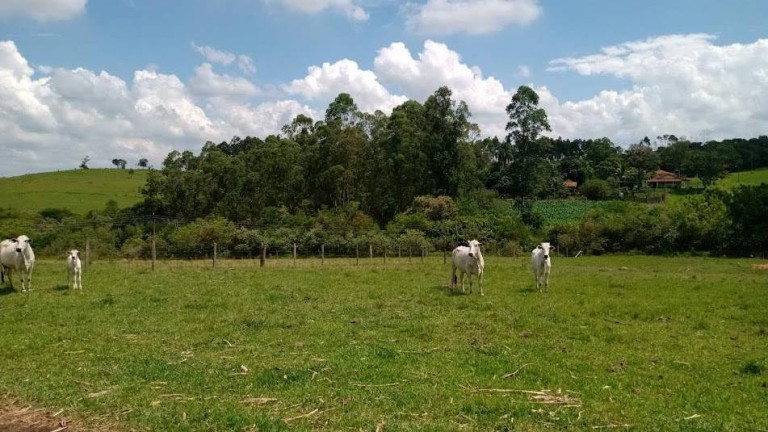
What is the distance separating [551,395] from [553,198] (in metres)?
104

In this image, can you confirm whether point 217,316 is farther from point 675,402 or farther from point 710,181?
point 710,181

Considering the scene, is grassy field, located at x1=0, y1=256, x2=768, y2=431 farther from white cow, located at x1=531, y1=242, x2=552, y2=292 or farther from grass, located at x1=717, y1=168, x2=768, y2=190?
grass, located at x1=717, y1=168, x2=768, y2=190

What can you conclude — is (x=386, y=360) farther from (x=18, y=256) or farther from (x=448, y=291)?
(x=18, y=256)

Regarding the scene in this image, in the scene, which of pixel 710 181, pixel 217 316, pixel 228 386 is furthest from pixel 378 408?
pixel 710 181

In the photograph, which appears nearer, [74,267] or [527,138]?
[74,267]

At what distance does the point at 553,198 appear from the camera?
108625mm

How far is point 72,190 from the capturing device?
106250 millimetres

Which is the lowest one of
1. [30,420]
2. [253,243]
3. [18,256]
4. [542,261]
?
[30,420]

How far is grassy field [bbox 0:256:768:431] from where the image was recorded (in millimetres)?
8117

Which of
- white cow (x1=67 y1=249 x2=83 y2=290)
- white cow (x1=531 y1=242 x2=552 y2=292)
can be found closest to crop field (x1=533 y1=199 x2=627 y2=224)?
white cow (x1=531 y1=242 x2=552 y2=292)

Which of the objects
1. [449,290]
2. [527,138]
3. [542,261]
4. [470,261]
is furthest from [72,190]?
[542,261]

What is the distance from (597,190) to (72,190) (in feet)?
323

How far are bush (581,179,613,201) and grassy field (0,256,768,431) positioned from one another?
92.0 meters

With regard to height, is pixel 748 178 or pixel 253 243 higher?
pixel 748 178
